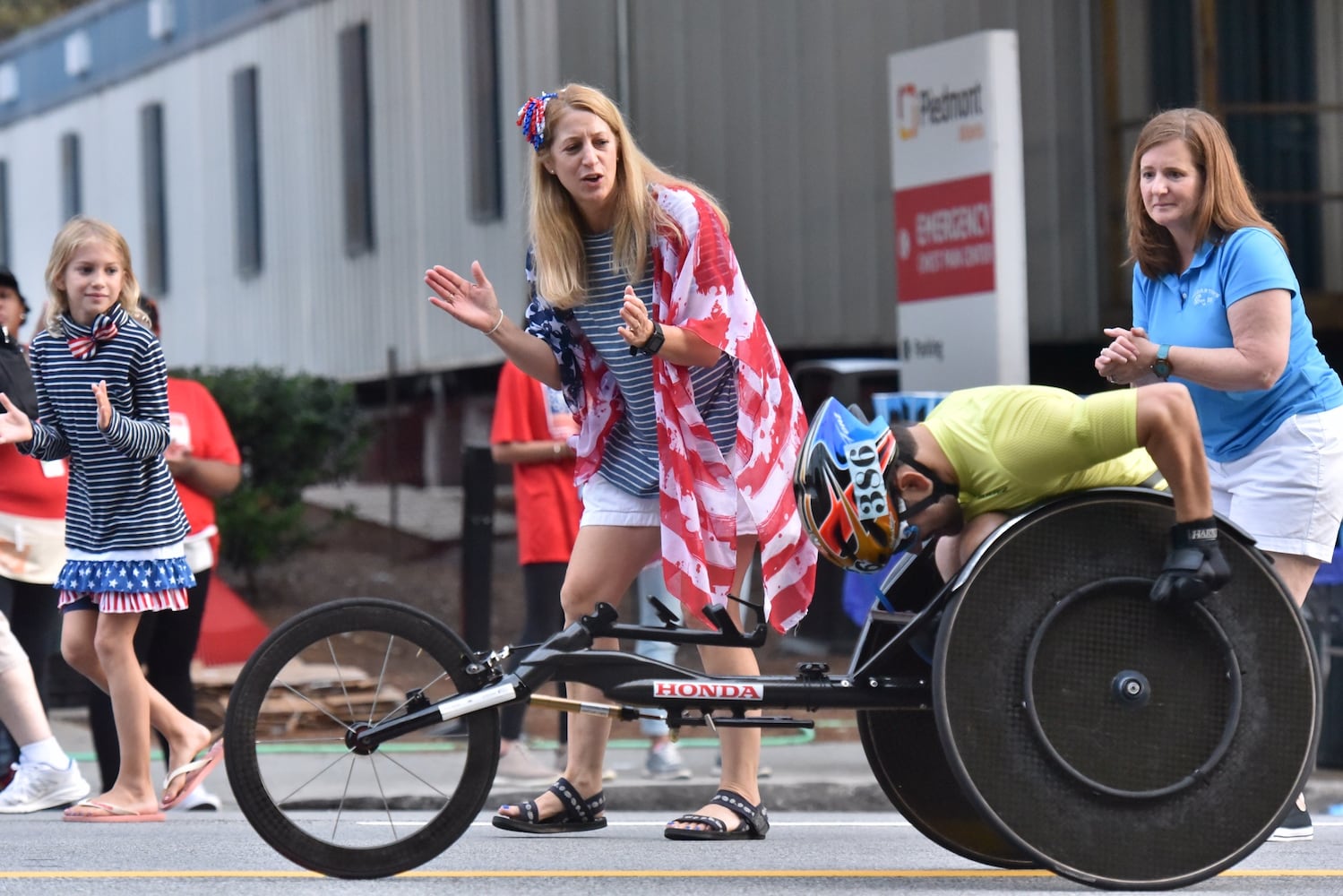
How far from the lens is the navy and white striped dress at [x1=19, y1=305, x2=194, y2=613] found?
266 inches

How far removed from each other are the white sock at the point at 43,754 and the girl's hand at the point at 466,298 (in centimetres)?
276

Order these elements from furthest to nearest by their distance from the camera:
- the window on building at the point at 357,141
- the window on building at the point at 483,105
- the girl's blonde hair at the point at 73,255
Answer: the window on building at the point at 357,141
the window on building at the point at 483,105
the girl's blonde hair at the point at 73,255

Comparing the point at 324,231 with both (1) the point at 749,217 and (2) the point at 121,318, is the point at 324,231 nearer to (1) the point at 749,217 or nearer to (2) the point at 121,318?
(1) the point at 749,217

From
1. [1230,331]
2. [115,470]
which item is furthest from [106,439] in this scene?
[1230,331]

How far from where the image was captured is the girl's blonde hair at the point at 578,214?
17.6 feet

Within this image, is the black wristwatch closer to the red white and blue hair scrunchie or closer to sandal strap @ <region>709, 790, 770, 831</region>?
the red white and blue hair scrunchie

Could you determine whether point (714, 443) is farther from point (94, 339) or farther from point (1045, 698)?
point (94, 339)

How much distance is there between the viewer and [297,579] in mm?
15516

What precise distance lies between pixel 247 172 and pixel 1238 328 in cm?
1658

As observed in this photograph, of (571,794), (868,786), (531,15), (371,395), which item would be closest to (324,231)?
(371,395)

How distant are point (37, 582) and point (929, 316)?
17.3ft

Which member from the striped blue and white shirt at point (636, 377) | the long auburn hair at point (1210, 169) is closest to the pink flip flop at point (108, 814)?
the striped blue and white shirt at point (636, 377)

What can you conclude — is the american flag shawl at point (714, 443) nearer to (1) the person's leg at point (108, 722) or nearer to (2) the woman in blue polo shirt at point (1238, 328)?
(2) the woman in blue polo shirt at point (1238, 328)

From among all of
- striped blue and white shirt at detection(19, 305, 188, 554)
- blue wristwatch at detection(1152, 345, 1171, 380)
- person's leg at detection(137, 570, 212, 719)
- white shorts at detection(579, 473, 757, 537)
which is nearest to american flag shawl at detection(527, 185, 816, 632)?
white shorts at detection(579, 473, 757, 537)
